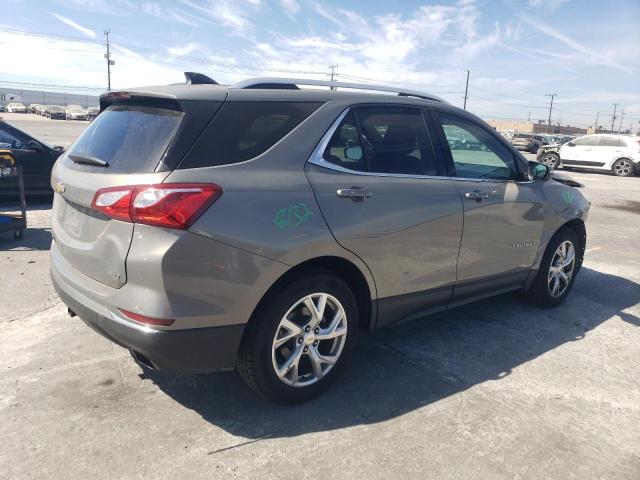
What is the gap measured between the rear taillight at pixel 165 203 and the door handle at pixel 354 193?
77 cm

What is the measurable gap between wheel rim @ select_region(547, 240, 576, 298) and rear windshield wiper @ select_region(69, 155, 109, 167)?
3836 millimetres

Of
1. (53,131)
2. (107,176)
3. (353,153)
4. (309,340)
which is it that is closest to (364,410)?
(309,340)

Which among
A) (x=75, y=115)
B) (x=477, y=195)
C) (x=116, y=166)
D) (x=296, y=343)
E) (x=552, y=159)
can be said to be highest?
(x=75, y=115)

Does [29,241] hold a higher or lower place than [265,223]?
lower

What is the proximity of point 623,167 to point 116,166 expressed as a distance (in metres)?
23.3

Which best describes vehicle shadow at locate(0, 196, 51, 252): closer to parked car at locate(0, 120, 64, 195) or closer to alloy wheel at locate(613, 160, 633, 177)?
parked car at locate(0, 120, 64, 195)

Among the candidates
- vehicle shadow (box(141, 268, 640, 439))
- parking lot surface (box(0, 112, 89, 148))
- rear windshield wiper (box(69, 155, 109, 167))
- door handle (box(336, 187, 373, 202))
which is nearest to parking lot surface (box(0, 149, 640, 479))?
vehicle shadow (box(141, 268, 640, 439))

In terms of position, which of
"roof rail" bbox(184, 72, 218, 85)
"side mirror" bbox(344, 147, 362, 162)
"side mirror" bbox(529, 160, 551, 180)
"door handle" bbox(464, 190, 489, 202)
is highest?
"roof rail" bbox(184, 72, 218, 85)

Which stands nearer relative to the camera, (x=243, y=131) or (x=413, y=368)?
(x=243, y=131)

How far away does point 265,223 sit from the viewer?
2668 mm

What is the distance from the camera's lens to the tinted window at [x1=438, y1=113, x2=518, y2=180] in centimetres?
387

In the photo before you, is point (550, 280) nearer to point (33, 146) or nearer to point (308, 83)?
point (308, 83)

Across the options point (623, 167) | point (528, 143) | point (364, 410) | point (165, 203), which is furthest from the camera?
point (528, 143)

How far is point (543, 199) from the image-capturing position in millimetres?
4488
